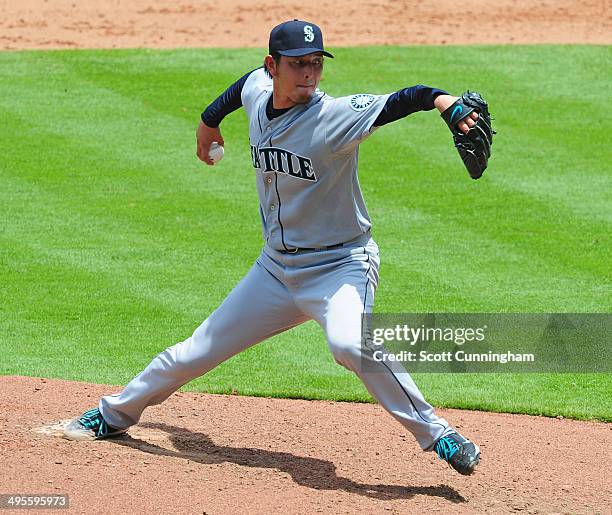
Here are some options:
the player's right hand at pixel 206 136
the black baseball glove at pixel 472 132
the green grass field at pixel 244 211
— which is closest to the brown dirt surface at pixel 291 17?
the green grass field at pixel 244 211

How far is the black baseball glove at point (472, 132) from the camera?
435cm

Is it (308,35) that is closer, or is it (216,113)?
(308,35)

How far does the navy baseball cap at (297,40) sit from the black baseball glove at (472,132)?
711 mm

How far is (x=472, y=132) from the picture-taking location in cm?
435

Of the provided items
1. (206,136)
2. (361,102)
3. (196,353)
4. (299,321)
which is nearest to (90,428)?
(196,353)

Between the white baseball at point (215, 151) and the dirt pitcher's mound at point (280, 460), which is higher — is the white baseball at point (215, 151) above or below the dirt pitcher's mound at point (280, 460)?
above

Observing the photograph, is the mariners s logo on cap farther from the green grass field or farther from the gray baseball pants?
the green grass field

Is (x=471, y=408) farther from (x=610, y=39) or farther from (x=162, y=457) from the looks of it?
(x=610, y=39)

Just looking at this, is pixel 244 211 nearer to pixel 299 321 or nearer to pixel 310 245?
pixel 299 321

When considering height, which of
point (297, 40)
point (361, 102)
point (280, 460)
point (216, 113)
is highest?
point (297, 40)

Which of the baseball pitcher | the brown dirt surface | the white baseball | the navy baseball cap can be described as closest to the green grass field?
the brown dirt surface

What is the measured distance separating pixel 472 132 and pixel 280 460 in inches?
72.0

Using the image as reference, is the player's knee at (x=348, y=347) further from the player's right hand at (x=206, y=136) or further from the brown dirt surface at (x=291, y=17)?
the brown dirt surface at (x=291, y=17)

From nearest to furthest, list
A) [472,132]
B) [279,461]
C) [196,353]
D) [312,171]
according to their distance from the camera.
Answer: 1. [472,132]
2. [312,171]
3. [196,353]
4. [279,461]
